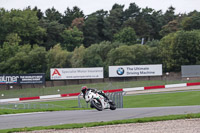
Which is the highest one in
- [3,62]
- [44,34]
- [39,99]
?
[44,34]

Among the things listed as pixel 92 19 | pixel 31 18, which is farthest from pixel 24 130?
pixel 92 19

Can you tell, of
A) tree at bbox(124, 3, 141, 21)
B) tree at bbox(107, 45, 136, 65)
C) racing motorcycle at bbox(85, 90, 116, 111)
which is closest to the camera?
racing motorcycle at bbox(85, 90, 116, 111)

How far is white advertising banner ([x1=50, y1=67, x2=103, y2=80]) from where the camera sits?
70.2m

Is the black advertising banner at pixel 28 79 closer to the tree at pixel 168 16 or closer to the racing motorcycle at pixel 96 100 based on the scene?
the racing motorcycle at pixel 96 100

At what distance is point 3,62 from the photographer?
3381 inches

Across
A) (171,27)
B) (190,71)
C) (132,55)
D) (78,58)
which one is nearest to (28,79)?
(78,58)

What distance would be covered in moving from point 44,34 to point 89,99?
3733 inches

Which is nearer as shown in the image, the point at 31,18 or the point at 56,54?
Answer: the point at 56,54

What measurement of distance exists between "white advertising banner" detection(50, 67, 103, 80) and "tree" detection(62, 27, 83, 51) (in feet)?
131

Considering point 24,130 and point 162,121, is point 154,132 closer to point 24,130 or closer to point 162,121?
point 162,121

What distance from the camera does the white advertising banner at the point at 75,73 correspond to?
230 feet

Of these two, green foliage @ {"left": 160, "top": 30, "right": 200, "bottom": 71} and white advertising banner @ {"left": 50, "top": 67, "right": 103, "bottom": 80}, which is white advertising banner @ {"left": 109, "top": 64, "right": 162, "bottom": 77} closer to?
white advertising banner @ {"left": 50, "top": 67, "right": 103, "bottom": 80}

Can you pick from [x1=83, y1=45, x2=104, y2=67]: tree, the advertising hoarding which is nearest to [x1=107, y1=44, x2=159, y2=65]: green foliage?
[x1=83, y1=45, x2=104, y2=67]: tree

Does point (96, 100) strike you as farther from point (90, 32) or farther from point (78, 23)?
point (78, 23)
